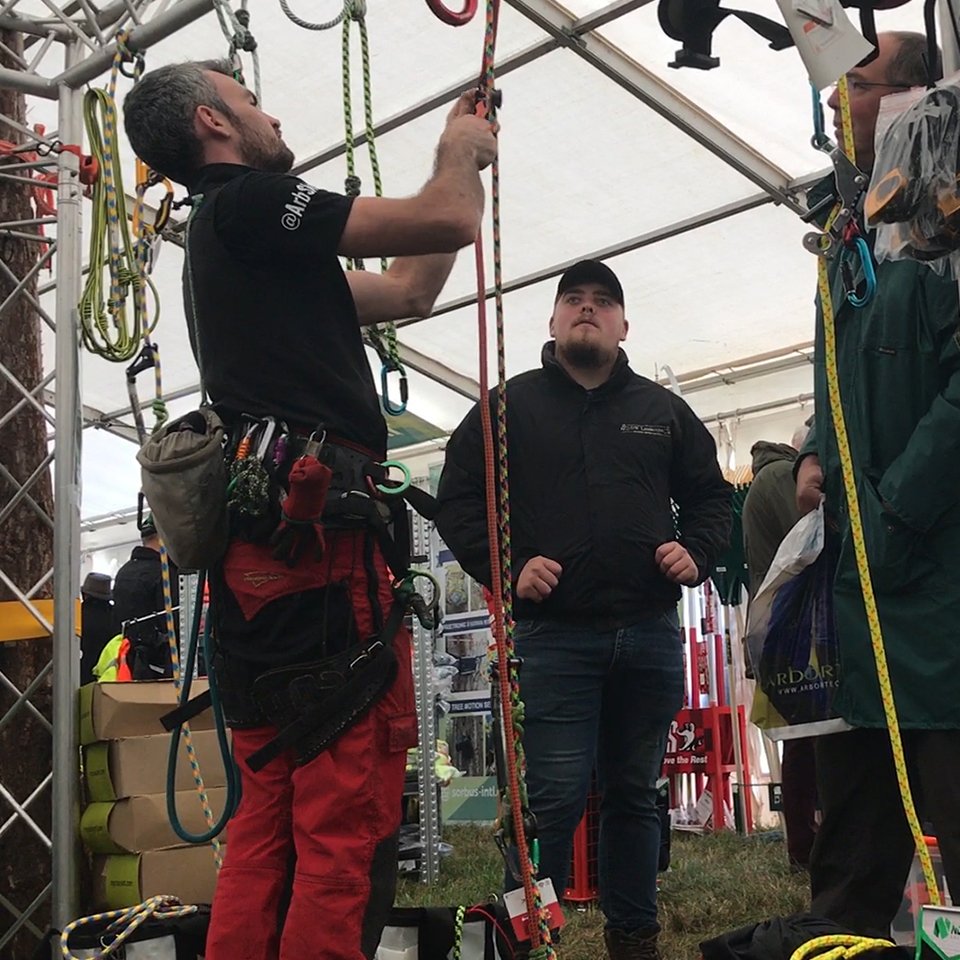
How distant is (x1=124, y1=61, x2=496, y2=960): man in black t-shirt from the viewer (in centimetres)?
167

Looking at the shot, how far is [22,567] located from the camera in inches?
133

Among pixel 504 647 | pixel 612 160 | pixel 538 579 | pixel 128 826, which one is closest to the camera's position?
pixel 504 647

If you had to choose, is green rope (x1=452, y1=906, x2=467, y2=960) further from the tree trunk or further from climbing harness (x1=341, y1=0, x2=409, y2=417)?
the tree trunk

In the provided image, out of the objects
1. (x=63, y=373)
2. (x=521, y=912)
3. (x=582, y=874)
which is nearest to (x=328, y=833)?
(x=521, y=912)

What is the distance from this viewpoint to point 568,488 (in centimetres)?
275

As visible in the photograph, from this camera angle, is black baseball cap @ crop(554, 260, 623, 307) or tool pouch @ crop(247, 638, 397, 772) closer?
tool pouch @ crop(247, 638, 397, 772)

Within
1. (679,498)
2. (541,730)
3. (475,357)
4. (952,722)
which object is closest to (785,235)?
(475,357)

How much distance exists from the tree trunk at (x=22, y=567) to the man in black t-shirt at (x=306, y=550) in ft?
5.66

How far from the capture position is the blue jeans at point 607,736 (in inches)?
101

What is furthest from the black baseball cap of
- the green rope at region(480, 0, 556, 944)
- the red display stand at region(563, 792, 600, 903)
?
the red display stand at region(563, 792, 600, 903)

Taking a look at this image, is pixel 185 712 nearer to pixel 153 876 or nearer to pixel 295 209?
pixel 295 209

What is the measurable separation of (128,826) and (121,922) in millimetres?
637

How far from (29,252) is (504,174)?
361 centimetres

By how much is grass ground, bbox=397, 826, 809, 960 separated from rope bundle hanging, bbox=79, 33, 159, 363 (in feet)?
6.98
